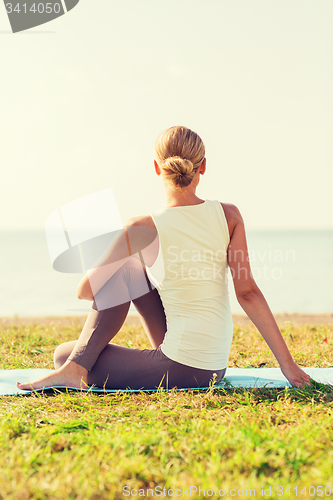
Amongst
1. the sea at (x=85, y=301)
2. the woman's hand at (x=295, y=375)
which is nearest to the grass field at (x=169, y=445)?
the woman's hand at (x=295, y=375)

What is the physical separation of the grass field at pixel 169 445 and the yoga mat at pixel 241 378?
9 centimetres

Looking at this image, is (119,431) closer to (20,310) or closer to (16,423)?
(16,423)

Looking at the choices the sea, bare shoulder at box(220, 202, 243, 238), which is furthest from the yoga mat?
the sea

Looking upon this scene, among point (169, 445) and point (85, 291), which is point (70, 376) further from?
point (169, 445)

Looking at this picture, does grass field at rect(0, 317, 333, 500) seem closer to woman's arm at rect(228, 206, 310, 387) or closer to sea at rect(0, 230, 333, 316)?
woman's arm at rect(228, 206, 310, 387)

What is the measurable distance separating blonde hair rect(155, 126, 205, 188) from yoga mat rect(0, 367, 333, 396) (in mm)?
1206

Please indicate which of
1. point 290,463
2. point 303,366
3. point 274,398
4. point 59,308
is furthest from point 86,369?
point 59,308

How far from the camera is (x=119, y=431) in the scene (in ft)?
5.87

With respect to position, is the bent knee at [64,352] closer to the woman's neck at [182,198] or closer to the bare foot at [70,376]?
the bare foot at [70,376]

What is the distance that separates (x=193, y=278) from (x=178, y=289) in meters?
0.10

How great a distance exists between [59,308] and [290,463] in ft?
45.1

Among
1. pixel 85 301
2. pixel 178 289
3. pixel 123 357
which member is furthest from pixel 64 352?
pixel 85 301

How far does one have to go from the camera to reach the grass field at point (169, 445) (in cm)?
133

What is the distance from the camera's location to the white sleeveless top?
218cm
